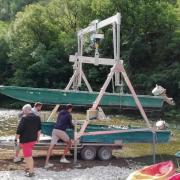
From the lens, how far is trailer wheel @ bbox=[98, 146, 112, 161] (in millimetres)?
15745

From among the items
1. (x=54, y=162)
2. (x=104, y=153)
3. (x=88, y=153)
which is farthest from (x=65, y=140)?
(x=104, y=153)

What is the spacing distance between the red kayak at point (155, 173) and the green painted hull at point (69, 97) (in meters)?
4.65

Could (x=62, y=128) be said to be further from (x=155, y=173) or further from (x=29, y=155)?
(x=155, y=173)

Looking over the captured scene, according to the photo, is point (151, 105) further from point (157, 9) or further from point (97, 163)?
point (157, 9)

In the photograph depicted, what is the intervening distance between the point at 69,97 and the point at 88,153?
199 centimetres

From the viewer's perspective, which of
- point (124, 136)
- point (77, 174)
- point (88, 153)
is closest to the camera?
point (77, 174)

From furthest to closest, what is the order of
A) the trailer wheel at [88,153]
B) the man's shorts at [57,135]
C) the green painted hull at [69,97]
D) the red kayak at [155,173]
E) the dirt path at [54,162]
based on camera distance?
the green painted hull at [69,97] → the trailer wheel at [88,153] → the man's shorts at [57,135] → the dirt path at [54,162] → the red kayak at [155,173]

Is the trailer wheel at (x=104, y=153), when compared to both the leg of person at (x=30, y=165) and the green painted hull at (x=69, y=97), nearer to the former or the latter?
the green painted hull at (x=69, y=97)

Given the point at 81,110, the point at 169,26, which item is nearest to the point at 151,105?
the point at 81,110

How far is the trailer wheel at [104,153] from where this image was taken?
15.7 metres

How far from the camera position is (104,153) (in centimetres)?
1580

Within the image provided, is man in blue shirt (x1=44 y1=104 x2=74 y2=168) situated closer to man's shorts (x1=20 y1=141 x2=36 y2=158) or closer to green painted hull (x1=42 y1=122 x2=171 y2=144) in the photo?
green painted hull (x1=42 y1=122 x2=171 y2=144)

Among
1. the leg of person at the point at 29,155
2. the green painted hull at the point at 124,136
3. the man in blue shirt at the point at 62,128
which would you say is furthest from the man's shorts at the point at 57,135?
the leg of person at the point at 29,155

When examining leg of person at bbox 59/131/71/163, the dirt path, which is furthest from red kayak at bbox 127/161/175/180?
leg of person at bbox 59/131/71/163
